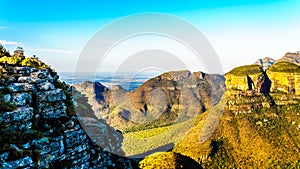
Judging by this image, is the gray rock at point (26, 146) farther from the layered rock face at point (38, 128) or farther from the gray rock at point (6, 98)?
the gray rock at point (6, 98)

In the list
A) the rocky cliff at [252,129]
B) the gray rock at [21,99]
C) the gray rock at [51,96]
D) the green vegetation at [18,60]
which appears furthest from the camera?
the rocky cliff at [252,129]

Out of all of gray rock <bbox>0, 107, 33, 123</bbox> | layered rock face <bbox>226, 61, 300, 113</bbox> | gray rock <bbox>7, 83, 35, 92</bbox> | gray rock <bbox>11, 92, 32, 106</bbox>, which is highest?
gray rock <bbox>7, 83, 35, 92</bbox>

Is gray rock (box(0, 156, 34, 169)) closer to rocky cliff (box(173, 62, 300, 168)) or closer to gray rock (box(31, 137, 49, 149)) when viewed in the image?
gray rock (box(31, 137, 49, 149))

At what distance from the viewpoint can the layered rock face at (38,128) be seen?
1382 cm

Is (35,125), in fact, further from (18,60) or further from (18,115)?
(18,60)

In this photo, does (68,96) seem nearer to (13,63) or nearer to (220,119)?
(13,63)

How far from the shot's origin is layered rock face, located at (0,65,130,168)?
45.3 ft

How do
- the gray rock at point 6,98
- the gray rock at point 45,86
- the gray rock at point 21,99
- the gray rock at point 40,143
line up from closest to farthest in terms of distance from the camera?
the gray rock at point 40,143
the gray rock at point 6,98
the gray rock at point 21,99
the gray rock at point 45,86

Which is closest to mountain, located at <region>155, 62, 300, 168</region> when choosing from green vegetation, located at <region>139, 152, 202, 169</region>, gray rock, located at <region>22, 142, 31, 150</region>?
green vegetation, located at <region>139, 152, 202, 169</region>

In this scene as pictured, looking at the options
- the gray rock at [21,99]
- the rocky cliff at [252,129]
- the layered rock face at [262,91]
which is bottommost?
the rocky cliff at [252,129]

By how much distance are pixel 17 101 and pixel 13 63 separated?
4327 millimetres

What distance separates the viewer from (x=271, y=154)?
425 feet

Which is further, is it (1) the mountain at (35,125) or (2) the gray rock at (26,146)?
(2) the gray rock at (26,146)

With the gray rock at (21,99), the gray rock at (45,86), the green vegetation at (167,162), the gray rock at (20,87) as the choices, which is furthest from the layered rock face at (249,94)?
the gray rock at (21,99)
